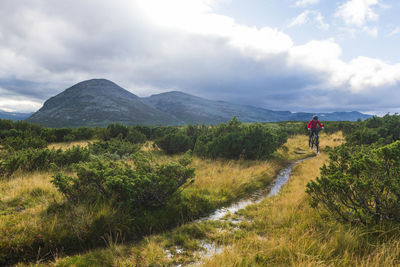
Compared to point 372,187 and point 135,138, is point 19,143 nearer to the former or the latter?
point 135,138

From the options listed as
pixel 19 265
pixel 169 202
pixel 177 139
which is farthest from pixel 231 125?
pixel 19 265

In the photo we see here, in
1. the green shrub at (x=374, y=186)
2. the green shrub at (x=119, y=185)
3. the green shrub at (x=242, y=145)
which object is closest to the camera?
the green shrub at (x=374, y=186)

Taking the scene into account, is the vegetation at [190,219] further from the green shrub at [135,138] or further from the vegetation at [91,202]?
the green shrub at [135,138]

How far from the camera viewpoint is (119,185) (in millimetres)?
4773

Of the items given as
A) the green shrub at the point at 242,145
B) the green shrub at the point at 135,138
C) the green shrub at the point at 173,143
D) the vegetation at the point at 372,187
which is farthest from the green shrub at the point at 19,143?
the vegetation at the point at 372,187

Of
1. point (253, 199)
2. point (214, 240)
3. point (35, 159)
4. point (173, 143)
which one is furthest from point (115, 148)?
point (214, 240)

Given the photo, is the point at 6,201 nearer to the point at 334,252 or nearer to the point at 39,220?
the point at 39,220

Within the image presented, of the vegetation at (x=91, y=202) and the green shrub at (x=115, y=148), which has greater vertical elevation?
the green shrub at (x=115, y=148)

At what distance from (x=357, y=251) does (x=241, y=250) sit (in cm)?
209

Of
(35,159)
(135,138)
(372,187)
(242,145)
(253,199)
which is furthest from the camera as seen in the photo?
(135,138)

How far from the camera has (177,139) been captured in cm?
1398

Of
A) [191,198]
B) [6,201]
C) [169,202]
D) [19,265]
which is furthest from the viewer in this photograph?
[191,198]

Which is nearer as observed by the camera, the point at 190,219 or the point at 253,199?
the point at 190,219

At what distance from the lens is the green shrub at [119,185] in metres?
4.79
